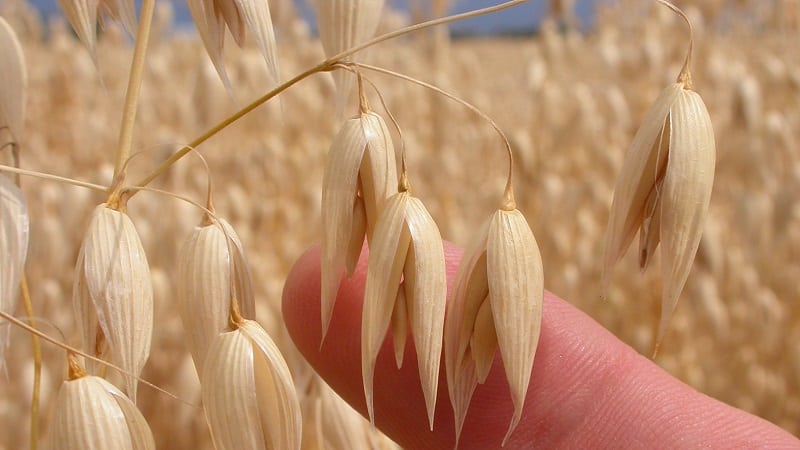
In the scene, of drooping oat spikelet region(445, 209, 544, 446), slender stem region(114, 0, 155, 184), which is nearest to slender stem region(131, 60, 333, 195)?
slender stem region(114, 0, 155, 184)

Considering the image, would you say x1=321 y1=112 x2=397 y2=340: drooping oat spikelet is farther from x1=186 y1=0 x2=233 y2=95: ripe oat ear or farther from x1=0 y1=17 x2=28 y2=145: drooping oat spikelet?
x1=0 y1=17 x2=28 y2=145: drooping oat spikelet

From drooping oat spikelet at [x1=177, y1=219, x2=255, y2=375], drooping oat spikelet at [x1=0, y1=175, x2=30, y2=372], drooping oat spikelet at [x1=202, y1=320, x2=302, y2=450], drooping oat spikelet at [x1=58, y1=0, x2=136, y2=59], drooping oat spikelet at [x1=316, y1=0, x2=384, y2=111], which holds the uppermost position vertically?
drooping oat spikelet at [x1=58, y1=0, x2=136, y2=59]

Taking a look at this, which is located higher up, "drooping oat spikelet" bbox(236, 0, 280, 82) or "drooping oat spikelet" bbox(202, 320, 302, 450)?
"drooping oat spikelet" bbox(236, 0, 280, 82)

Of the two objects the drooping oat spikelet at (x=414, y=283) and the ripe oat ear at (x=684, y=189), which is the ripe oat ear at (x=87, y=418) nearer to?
the drooping oat spikelet at (x=414, y=283)

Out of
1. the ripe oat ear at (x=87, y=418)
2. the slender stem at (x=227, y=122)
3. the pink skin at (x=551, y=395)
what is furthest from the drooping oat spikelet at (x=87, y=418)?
the pink skin at (x=551, y=395)

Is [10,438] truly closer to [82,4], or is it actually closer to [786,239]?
[82,4]

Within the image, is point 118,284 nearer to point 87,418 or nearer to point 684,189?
point 87,418

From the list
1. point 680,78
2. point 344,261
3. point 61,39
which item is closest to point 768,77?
point 680,78
